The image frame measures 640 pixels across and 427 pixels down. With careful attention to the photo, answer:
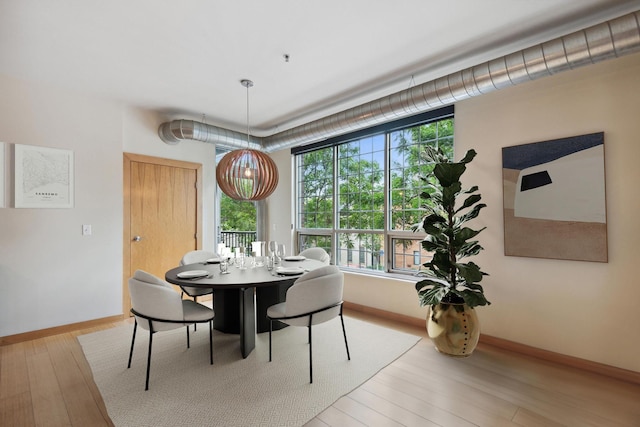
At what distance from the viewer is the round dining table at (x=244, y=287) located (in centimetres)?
249

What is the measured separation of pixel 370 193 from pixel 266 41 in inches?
95.7

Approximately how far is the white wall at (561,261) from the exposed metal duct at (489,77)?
53 centimetres

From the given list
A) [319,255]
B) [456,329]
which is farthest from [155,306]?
[456,329]

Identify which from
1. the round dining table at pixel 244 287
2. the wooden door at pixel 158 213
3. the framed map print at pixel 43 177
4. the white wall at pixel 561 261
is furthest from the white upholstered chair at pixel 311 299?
the framed map print at pixel 43 177

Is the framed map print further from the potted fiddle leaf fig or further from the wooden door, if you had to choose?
the potted fiddle leaf fig

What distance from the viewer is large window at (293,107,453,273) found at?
12.6 feet

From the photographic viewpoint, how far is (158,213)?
4.30 metres

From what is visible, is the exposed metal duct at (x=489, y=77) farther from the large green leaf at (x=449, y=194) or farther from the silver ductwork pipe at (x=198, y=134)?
the large green leaf at (x=449, y=194)

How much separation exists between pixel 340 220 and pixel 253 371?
2.69 meters

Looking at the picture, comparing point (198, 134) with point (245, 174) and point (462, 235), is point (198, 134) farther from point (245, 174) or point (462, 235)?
point (462, 235)

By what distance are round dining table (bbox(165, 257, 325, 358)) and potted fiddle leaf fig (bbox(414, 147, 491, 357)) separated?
1.20 meters

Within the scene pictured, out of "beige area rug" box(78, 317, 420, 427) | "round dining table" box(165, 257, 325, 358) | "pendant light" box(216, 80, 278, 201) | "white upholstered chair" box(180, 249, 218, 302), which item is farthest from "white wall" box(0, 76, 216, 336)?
"pendant light" box(216, 80, 278, 201)

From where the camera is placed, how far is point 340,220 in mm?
4754

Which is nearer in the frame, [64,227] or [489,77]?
[489,77]
